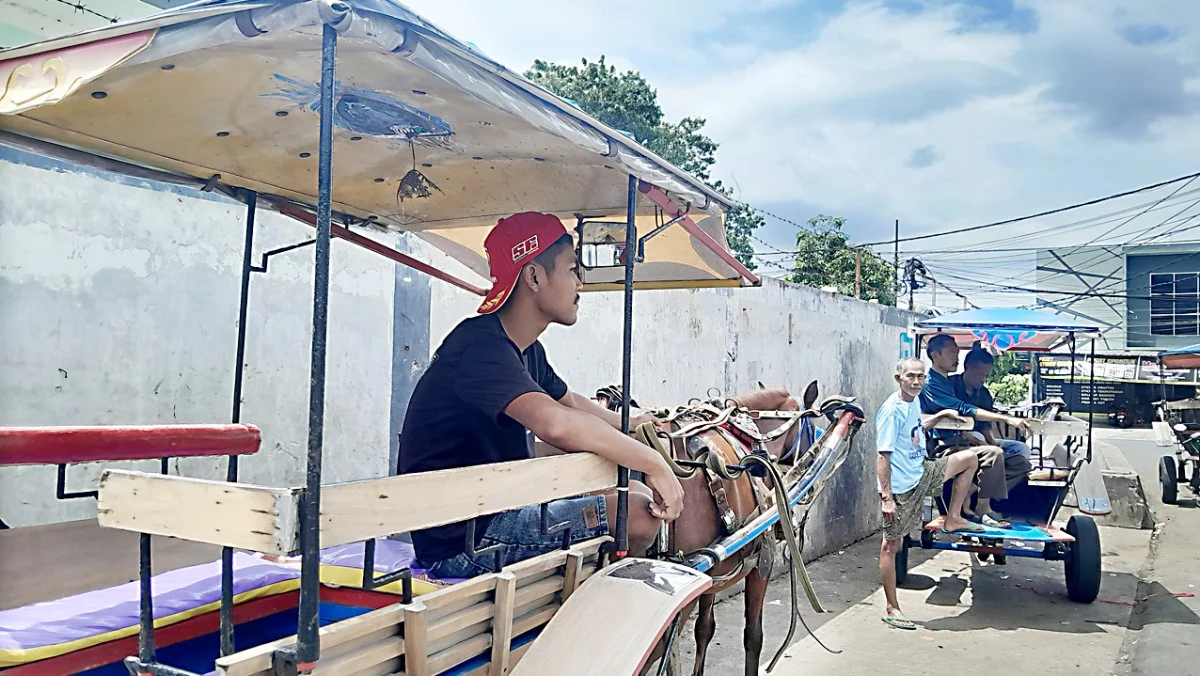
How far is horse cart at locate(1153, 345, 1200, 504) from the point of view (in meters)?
11.3

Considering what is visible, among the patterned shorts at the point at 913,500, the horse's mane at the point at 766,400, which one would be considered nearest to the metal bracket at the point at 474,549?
the horse's mane at the point at 766,400

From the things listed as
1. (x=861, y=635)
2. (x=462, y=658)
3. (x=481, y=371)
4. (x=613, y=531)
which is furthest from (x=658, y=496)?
(x=861, y=635)

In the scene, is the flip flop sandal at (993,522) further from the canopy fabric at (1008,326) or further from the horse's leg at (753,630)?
the horse's leg at (753,630)

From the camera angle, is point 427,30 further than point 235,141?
No

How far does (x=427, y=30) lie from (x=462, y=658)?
138cm

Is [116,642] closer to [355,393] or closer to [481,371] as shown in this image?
[481,371]

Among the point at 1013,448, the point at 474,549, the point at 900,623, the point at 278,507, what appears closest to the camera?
the point at 278,507

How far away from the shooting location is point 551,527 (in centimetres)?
242

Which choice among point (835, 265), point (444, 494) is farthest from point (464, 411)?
point (835, 265)

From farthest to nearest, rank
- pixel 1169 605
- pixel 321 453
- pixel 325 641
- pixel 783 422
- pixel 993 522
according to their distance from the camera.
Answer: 1. pixel 993 522
2. pixel 1169 605
3. pixel 783 422
4. pixel 321 453
5. pixel 325 641

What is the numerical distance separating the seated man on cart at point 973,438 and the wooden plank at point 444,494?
486 centimetres

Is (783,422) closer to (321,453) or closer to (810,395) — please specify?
(810,395)

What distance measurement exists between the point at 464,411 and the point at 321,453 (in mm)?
786

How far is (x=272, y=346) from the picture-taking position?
390 cm
